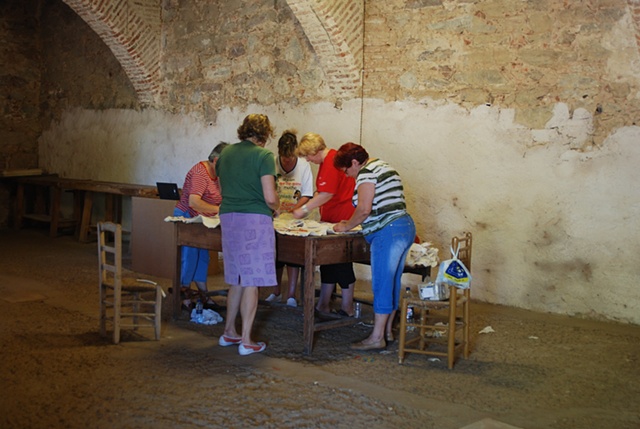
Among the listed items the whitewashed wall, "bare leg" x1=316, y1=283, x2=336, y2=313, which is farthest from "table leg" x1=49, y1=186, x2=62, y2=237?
"bare leg" x1=316, y1=283, x2=336, y2=313

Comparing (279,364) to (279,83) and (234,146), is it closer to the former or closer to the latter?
(234,146)

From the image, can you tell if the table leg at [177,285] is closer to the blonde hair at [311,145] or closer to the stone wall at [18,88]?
the blonde hair at [311,145]

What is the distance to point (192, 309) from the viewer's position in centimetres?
546

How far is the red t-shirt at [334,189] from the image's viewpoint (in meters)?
5.14

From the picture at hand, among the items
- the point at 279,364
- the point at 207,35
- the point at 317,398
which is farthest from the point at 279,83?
the point at 317,398

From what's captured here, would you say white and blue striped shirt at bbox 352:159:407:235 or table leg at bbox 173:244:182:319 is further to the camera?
table leg at bbox 173:244:182:319

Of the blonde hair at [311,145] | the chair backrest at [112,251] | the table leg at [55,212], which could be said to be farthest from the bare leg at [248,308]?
the table leg at [55,212]

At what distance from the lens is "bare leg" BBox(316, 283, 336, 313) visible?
217 inches

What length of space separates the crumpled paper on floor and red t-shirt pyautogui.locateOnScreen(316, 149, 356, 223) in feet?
3.68

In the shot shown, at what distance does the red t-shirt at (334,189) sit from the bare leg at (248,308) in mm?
1089

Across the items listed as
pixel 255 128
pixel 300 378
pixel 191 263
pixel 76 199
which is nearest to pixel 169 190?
pixel 191 263

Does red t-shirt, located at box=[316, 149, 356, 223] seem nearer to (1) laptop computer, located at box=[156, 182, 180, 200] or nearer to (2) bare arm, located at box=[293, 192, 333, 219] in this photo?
(2) bare arm, located at box=[293, 192, 333, 219]

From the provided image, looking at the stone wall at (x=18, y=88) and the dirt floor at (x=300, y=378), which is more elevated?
the stone wall at (x=18, y=88)

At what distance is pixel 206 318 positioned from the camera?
5.27m
